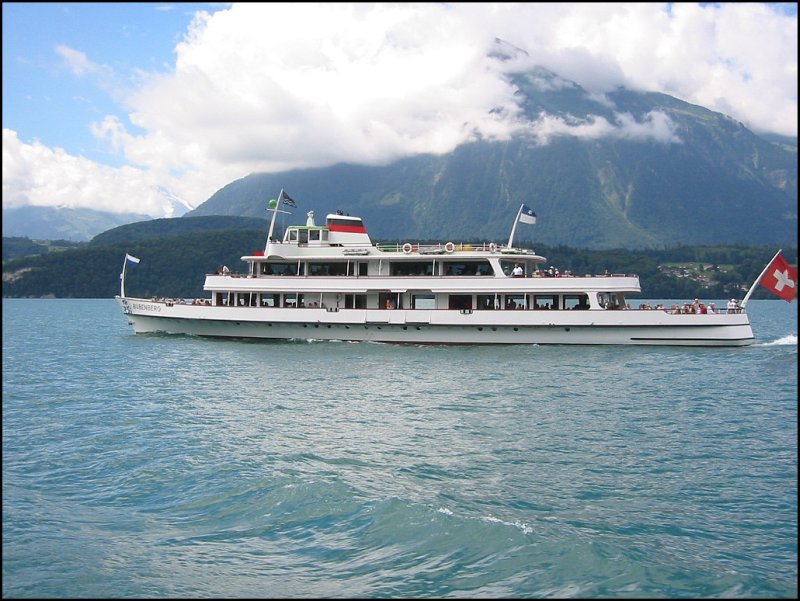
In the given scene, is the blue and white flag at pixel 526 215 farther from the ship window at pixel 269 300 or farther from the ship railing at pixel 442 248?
the ship window at pixel 269 300

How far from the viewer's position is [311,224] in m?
52.4

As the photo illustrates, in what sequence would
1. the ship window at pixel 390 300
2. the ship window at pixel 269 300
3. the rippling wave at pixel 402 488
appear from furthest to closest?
1. the ship window at pixel 269 300
2. the ship window at pixel 390 300
3. the rippling wave at pixel 402 488

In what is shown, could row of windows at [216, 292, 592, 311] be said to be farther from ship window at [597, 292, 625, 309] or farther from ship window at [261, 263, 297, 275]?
ship window at [261, 263, 297, 275]

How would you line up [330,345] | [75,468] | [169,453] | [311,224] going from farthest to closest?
[311,224], [330,345], [169,453], [75,468]

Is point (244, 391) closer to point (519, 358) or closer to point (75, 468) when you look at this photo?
point (75, 468)

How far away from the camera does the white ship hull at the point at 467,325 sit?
42.9 metres

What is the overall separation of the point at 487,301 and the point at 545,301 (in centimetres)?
376

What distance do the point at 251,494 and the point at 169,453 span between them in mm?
4661

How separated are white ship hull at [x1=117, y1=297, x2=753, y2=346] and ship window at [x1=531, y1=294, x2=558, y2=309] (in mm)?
869

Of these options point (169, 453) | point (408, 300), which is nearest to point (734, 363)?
point (408, 300)

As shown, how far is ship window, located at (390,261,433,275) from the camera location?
1859 inches

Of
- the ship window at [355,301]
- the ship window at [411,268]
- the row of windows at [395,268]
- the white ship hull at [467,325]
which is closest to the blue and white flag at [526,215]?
the row of windows at [395,268]

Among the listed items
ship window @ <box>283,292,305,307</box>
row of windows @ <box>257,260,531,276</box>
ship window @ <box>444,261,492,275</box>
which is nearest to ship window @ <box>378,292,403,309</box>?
row of windows @ <box>257,260,531,276</box>

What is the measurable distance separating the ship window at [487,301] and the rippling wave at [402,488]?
45.3 feet
